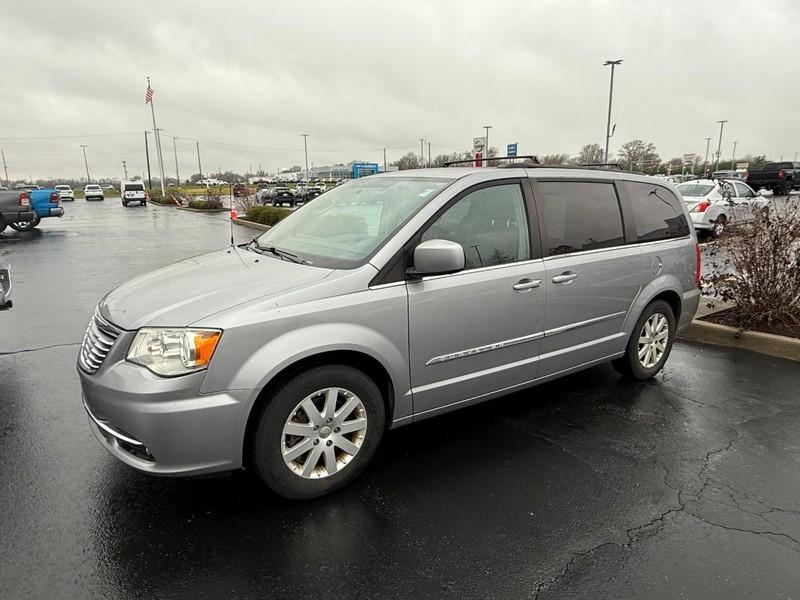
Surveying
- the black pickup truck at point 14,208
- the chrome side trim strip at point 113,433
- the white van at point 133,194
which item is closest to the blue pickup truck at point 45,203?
the black pickup truck at point 14,208

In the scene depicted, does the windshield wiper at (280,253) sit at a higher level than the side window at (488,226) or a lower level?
lower

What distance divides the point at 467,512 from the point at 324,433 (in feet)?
2.91

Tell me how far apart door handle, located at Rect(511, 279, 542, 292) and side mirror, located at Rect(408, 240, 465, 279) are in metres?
0.66

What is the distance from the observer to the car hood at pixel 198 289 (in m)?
2.75

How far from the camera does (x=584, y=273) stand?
4000 millimetres

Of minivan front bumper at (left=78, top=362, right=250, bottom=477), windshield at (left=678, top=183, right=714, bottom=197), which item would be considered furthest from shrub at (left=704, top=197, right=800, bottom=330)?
windshield at (left=678, top=183, right=714, bottom=197)

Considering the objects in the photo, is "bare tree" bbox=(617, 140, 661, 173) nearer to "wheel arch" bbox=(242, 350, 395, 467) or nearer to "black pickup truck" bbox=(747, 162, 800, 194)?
"black pickup truck" bbox=(747, 162, 800, 194)

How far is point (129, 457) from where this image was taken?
8.98 feet

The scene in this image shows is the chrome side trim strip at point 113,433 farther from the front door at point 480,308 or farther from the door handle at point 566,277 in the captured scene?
the door handle at point 566,277

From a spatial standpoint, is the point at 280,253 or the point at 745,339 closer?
the point at 280,253

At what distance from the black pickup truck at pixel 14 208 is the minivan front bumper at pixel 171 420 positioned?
58.0 ft

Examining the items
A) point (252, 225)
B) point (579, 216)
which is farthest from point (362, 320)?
point (252, 225)

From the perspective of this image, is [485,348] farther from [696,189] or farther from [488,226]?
[696,189]

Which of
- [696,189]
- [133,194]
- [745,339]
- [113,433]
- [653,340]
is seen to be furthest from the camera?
[133,194]
